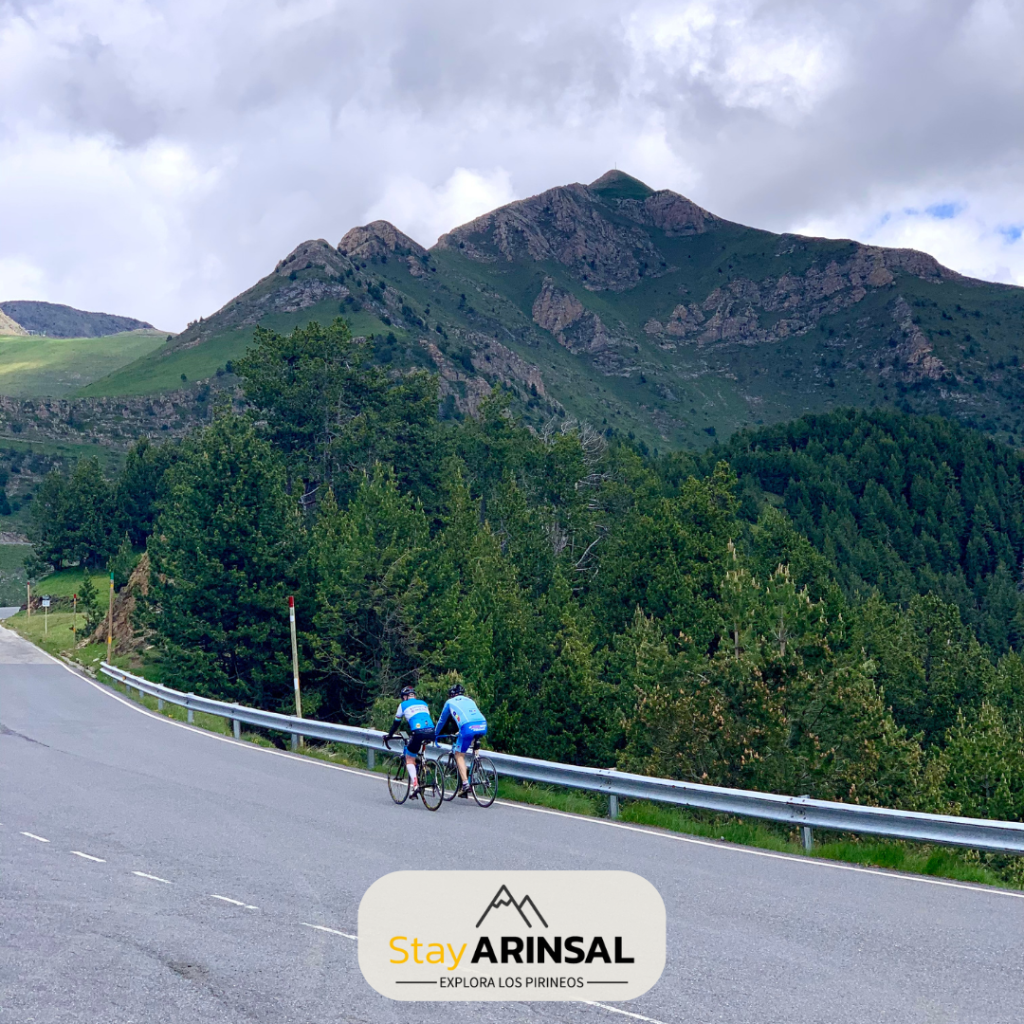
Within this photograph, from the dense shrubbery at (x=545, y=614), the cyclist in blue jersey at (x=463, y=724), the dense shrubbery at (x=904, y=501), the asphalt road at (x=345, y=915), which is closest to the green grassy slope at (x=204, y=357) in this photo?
the dense shrubbery at (x=904, y=501)

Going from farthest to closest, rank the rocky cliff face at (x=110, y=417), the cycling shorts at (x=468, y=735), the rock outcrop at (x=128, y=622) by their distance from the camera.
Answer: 1. the rocky cliff face at (x=110, y=417)
2. the rock outcrop at (x=128, y=622)
3. the cycling shorts at (x=468, y=735)

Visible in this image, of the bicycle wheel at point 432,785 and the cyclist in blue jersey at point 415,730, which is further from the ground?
the cyclist in blue jersey at point 415,730

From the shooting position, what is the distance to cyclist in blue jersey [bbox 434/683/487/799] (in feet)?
45.0

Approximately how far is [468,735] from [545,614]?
38.5 metres

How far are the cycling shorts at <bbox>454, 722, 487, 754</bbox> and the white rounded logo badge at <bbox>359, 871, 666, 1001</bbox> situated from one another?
5185 millimetres

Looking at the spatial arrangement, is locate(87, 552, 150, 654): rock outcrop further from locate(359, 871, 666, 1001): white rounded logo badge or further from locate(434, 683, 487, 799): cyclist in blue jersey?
locate(359, 871, 666, 1001): white rounded logo badge

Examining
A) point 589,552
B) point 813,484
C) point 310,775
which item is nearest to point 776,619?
point 310,775

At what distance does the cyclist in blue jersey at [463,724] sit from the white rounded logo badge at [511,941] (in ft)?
17.1

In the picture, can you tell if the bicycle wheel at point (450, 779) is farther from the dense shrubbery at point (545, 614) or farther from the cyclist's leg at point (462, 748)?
the dense shrubbery at point (545, 614)

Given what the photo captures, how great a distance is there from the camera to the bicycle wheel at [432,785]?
14.0 meters

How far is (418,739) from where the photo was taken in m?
14.2

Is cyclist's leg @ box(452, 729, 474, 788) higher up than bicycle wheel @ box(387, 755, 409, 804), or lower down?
higher up

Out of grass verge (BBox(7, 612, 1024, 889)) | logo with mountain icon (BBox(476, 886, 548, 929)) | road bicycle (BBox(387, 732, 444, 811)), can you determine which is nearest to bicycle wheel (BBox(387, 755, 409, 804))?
road bicycle (BBox(387, 732, 444, 811))

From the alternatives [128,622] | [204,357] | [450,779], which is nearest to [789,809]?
[450,779]
